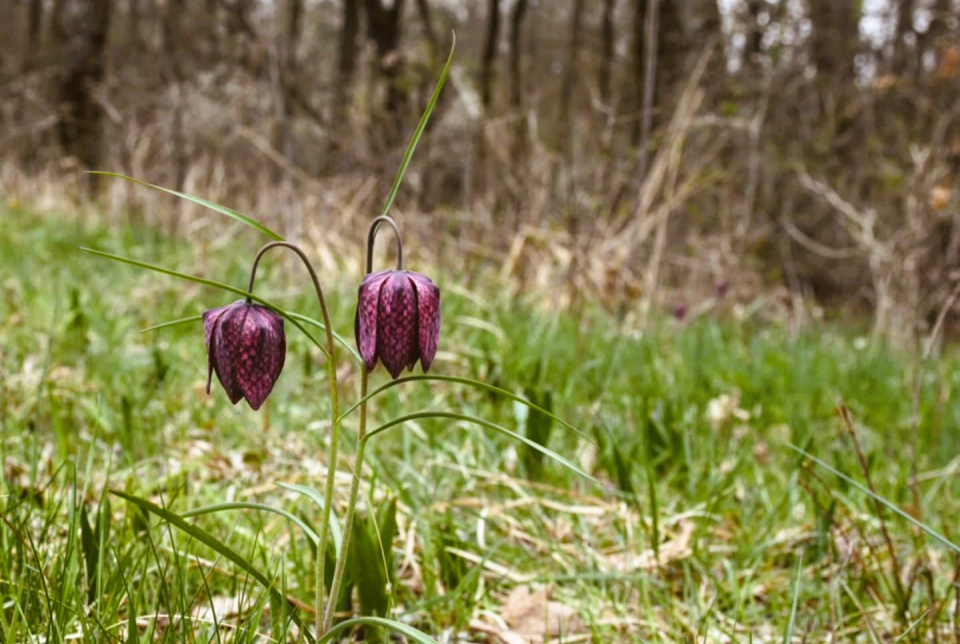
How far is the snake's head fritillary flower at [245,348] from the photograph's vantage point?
3.34ft

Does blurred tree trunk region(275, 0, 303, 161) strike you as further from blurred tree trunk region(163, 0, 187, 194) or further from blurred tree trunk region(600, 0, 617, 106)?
blurred tree trunk region(600, 0, 617, 106)

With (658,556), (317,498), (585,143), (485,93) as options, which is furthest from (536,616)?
(485,93)

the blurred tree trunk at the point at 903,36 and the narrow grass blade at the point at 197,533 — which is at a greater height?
the blurred tree trunk at the point at 903,36

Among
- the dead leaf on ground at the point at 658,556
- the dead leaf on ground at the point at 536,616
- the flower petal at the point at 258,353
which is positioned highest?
the flower petal at the point at 258,353

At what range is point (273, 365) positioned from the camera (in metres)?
1.04

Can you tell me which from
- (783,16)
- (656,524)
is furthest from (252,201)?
(656,524)

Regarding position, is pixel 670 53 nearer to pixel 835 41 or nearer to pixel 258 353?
pixel 835 41

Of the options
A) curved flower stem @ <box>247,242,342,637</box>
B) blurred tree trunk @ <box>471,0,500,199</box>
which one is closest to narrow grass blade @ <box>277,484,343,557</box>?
curved flower stem @ <box>247,242,342,637</box>

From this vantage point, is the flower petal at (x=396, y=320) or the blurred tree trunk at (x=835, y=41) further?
the blurred tree trunk at (x=835, y=41)

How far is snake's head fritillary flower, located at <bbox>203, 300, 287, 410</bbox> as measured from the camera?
1020mm

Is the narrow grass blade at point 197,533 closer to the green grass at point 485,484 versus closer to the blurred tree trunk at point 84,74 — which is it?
the green grass at point 485,484

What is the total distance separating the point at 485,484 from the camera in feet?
6.21

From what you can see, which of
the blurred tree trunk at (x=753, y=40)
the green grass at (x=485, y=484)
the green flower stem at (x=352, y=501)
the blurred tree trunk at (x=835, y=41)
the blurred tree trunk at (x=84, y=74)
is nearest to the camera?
the green flower stem at (x=352, y=501)

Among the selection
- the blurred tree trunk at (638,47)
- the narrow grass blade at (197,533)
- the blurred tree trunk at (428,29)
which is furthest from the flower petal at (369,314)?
the blurred tree trunk at (638,47)
